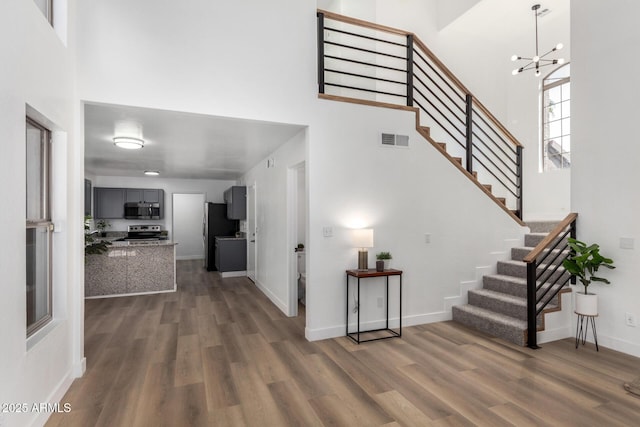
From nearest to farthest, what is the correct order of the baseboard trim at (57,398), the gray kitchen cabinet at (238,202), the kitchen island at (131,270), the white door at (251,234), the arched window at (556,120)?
the baseboard trim at (57,398) < the kitchen island at (131,270) < the arched window at (556,120) < the white door at (251,234) < the gray kitchen cabinet at (238,202)

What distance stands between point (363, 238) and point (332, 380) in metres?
1.57

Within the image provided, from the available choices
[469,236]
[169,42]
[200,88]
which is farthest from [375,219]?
[169,42]

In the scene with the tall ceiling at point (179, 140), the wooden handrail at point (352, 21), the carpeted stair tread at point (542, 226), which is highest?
the wooden handrail at point (352, 21)

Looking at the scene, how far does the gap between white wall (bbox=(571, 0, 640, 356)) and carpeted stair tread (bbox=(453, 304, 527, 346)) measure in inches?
34.2

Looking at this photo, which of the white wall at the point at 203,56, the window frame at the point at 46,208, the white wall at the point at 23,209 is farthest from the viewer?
the white wall at the point at 203,56

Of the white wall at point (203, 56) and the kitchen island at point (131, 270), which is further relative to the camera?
the kitchen island at point (131, 270)

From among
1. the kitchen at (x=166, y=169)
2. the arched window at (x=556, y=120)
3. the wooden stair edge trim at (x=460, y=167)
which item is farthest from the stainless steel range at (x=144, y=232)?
the arched window at (x=556, y=120)

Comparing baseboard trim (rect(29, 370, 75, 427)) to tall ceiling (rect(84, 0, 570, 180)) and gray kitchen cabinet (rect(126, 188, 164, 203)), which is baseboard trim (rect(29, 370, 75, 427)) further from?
gray kitchen cabinet (rect(126, 188, 164, 203))

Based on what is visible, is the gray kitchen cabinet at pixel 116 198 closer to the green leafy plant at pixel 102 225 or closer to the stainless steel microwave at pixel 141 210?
the stainless steel microwave at pixel 141 210

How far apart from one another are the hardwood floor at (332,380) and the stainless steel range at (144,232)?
5.33m

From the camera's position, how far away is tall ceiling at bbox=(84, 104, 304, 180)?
372cm

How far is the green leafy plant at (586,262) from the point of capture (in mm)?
3620

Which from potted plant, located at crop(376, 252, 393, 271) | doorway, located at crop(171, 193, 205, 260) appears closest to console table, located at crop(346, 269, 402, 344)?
potted plant, located at crop(376, 252, 393, 271)

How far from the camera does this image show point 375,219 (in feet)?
14.1
